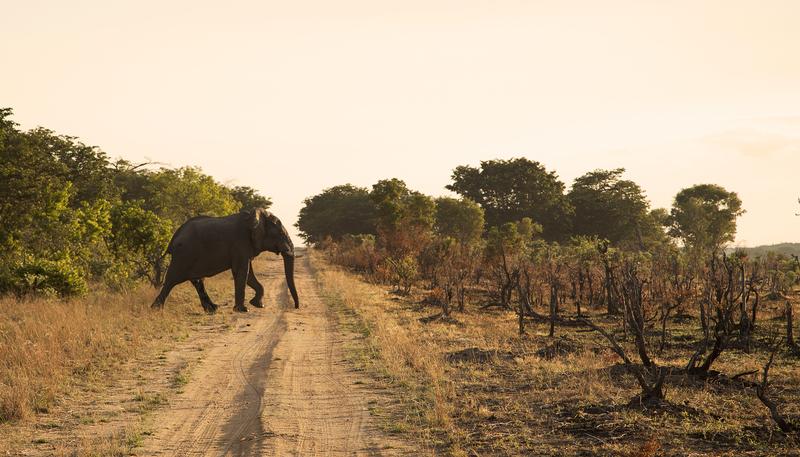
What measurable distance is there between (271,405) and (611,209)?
57.5 meters

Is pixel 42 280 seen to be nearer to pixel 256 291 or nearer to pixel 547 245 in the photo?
pixel 256 291

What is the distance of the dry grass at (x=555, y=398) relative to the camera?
7.89m

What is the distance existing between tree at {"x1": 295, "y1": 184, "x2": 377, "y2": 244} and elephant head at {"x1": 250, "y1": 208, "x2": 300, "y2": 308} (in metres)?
48.6

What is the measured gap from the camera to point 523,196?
64.3 meters

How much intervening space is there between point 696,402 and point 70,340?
34.2 ft

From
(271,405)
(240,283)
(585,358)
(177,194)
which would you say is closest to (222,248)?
(240,283)

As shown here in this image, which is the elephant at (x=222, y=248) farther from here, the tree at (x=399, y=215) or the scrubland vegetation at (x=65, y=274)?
the tree at (x=399, y=215)

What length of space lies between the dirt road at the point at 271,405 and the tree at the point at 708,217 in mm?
49966

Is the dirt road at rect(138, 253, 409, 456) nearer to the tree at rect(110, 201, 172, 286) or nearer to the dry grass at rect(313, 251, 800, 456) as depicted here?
the dry grass at rect(313, 251, 800, 456)

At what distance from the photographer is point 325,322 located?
60.0 feet

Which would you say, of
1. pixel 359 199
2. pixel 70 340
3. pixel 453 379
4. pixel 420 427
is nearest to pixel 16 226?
pixel 70 340

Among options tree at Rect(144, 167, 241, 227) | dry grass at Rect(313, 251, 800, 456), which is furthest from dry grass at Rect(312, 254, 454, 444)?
tree at Rect(144, 167, 241, 227)

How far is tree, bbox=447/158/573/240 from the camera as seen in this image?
6406 cm

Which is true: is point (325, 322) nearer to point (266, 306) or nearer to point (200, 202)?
point (266, 306)
